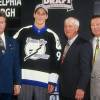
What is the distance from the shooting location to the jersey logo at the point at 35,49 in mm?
5488

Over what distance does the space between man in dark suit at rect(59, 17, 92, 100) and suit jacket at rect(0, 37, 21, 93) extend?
51cm

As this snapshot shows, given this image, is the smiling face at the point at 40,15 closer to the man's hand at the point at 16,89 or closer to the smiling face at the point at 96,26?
the smiling face at the point at 96,26

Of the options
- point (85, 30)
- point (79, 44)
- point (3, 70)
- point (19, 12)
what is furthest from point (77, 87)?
point (19, 12)

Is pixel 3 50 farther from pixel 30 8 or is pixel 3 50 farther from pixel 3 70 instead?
pixel 30 8

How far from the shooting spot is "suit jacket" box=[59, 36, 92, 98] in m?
5.16

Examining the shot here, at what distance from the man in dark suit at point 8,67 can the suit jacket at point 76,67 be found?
1.70 feet

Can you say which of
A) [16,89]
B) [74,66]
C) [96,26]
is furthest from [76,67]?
[16,89]

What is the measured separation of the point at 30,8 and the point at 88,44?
1.51m

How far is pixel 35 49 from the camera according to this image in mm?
5539

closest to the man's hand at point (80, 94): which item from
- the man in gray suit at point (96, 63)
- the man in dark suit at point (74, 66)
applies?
the man in dark suit at point (74, 66)

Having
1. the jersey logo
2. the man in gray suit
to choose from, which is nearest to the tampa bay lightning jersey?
the jersey logo

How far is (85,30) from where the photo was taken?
20.8 feet

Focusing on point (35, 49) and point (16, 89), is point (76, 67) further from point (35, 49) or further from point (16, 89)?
point (16, 89)

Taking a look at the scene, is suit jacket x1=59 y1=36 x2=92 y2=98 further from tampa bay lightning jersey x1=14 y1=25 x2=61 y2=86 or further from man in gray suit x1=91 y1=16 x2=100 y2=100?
tampa bay lightning jersey x1=14 y1=25 x2=61 y2=86
